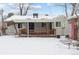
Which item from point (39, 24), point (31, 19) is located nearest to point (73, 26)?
point (39, 24)

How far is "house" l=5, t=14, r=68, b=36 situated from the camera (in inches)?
183

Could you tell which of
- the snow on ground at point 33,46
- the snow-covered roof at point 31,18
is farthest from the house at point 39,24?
the snow on ground at point 33,46

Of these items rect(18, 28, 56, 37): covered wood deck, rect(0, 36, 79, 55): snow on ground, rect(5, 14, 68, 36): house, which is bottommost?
rect(0, 36, 79, 55): snow on ground

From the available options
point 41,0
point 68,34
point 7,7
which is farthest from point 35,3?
point 68,34

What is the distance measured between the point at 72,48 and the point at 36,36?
71 cm

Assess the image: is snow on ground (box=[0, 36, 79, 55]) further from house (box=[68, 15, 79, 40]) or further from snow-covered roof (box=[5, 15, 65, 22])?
snow-covered roof (box=[5, 15, 65, 22])

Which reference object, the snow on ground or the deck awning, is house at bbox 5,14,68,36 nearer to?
the deck awning

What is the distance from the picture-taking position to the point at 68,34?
471cm

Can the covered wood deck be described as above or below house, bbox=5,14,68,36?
below

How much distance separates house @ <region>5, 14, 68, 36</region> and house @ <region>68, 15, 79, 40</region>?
0.10 meters

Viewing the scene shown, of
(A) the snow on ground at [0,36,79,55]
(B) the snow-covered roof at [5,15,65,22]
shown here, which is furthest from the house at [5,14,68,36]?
(A) the snow on ground at [0,36,79,55]

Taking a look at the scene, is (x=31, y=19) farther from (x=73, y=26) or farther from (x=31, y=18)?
(x=73, y=26)
